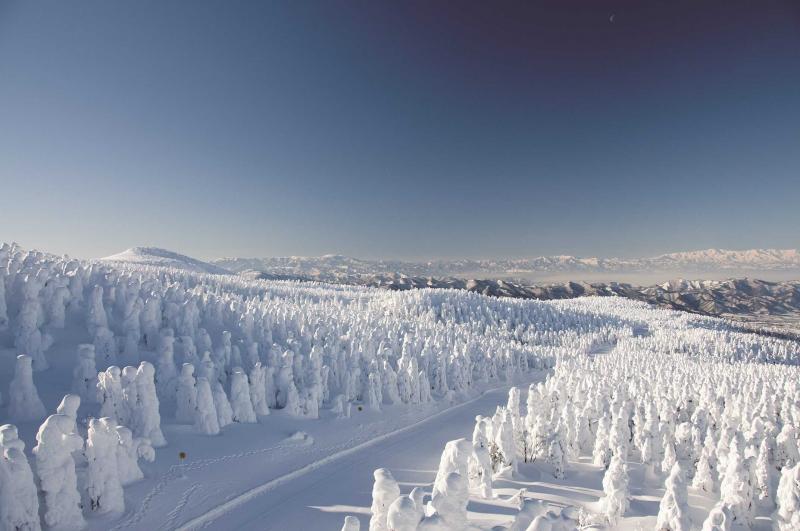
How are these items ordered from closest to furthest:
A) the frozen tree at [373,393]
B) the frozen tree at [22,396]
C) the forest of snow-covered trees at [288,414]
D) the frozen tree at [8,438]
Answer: the frozen tree at [8,438], the forest of snow-covered trees at [288,414], the frozen tree at [22,396], the frozen tree at [373,393]

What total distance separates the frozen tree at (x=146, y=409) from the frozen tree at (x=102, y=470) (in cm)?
728

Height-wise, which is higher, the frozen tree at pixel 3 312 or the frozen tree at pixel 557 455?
the frozen tree at pixel 3 312

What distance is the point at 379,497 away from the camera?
13406 millimetres

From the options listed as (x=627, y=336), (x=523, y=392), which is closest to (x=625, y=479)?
(x=523, y=392)

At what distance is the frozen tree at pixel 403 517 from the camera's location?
37.8 feet

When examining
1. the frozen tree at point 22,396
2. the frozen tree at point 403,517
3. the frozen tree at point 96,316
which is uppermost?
the frozen tree at point 96,316

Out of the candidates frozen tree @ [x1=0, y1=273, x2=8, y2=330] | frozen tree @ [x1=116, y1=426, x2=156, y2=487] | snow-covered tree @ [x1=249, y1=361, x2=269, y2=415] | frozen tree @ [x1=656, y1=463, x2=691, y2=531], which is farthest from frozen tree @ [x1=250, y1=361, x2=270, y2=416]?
frozen tree @ [x1=656, y1=463, x2=691, y2=531]

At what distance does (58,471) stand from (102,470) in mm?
2154

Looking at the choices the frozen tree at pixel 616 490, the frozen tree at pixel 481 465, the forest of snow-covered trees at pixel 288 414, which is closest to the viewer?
the forest of snow-covered trees at pixel 288 414

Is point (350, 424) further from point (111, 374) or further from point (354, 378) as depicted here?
point (111, 374)

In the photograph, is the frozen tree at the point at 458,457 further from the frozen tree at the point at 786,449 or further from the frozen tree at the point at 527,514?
the frozen tree at the point at 786,449

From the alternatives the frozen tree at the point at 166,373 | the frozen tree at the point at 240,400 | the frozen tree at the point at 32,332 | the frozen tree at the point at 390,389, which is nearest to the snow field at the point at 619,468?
the frozen tree at the point at 240,400

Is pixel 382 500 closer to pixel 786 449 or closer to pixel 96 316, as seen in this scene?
pixel 786 449

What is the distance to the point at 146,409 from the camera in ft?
87.3
